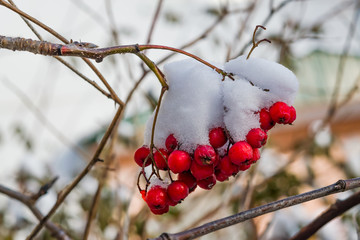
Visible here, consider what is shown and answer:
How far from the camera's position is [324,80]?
17.2 ft

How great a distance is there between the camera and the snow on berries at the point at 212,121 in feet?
2.24

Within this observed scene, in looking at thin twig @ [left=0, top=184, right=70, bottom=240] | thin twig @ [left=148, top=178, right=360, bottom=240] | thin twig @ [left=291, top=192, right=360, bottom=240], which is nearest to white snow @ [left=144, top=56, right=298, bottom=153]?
thin twig @ [left=148, top=178, right=360, bottom=240]

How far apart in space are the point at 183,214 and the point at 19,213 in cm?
103

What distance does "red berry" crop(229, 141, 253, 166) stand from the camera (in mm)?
655

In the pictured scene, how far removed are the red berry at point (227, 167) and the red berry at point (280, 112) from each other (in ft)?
0.35

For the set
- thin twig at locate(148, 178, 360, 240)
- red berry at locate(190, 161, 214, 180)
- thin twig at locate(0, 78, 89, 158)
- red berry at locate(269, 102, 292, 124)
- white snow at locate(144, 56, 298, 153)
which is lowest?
thin twig at locate(148, 178, 360, 240)

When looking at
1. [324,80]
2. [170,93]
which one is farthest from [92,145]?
[170,93]

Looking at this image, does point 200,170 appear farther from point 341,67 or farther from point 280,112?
point 341,67

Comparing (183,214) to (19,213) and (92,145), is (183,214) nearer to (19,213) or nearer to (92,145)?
(19,213)

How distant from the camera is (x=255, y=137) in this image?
2.24ft

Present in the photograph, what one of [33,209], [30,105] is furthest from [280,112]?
[30,105]

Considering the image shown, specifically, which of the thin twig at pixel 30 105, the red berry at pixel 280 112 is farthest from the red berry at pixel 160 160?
the thin twig at pixel 30 105

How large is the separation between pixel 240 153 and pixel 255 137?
47 mm

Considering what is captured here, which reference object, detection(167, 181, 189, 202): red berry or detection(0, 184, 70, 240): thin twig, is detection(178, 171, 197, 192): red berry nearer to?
detection(167, 181, 189, 202): red berry
